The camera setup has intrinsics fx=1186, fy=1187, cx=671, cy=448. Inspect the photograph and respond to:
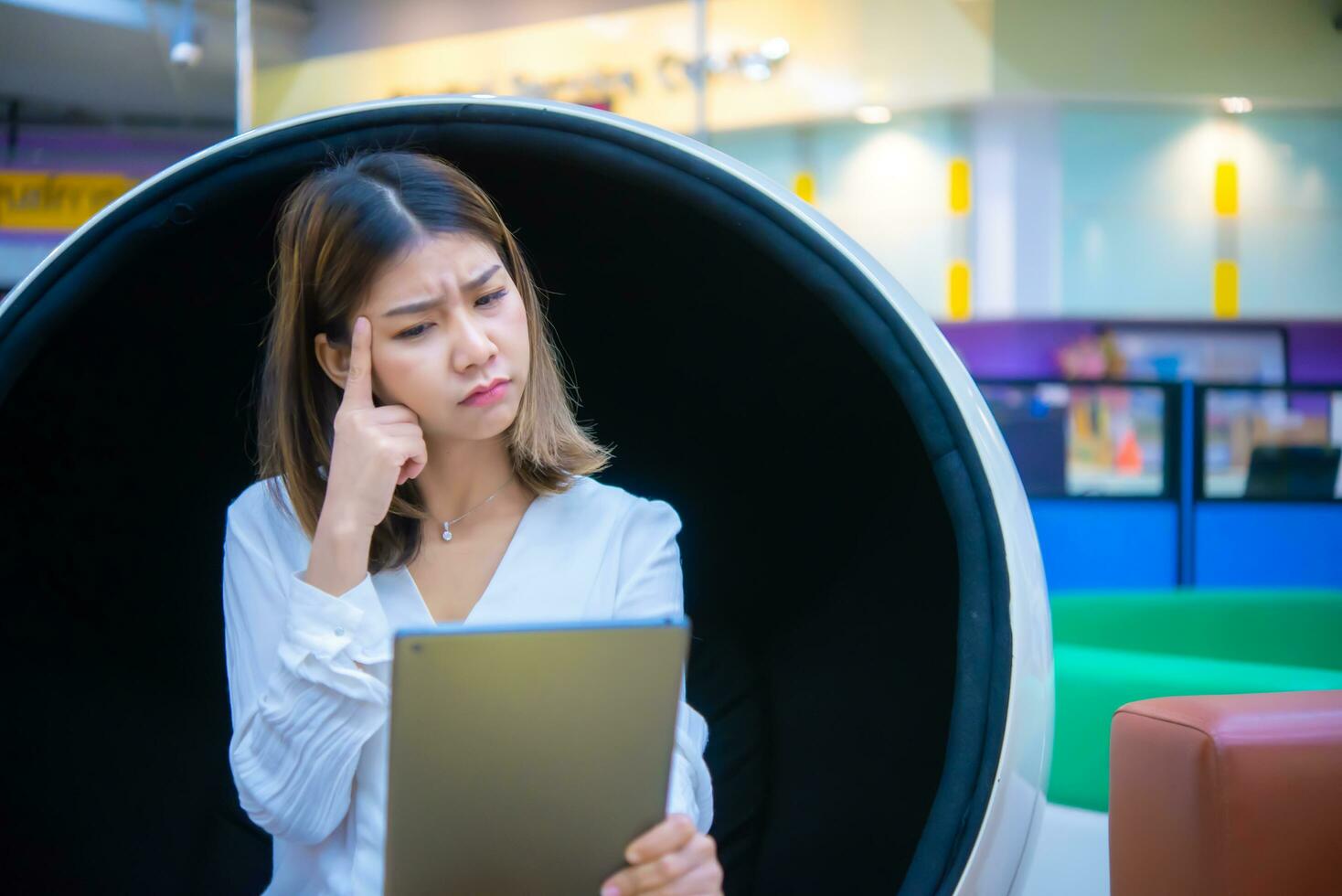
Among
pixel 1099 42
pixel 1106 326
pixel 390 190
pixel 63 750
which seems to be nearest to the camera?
pixel 390 190

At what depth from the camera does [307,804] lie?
3.94 ft

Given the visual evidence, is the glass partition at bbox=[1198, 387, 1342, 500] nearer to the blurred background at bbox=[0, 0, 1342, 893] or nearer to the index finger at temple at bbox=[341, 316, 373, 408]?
the blurred background at bbox=[0, 0, 1342, 893]

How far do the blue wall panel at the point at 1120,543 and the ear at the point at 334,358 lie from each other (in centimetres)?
288

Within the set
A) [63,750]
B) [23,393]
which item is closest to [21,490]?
[23,393]

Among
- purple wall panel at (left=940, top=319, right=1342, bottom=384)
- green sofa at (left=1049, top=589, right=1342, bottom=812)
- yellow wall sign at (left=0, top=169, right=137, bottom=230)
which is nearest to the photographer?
green sofa at (left=1049, top=589, right=1342, bottom=812)

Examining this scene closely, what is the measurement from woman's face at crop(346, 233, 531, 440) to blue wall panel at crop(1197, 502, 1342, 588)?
3.12 metres

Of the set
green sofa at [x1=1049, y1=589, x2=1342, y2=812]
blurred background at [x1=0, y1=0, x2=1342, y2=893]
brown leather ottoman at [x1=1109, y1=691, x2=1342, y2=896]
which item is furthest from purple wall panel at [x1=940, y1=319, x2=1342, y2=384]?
brown leather ottoman at [x1=1109, y1=691, x2=1342, y2=896]

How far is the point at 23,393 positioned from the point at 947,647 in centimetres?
119

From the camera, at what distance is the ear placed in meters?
1.37

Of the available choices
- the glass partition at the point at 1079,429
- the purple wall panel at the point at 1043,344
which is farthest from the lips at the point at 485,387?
the purple wall panel at the point at 1043,344

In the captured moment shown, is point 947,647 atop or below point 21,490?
below

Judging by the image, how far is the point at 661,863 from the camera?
0.98 meters

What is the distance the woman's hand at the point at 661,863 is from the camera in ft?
3.18

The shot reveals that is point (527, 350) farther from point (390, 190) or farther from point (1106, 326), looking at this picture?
point (1106, 326)
